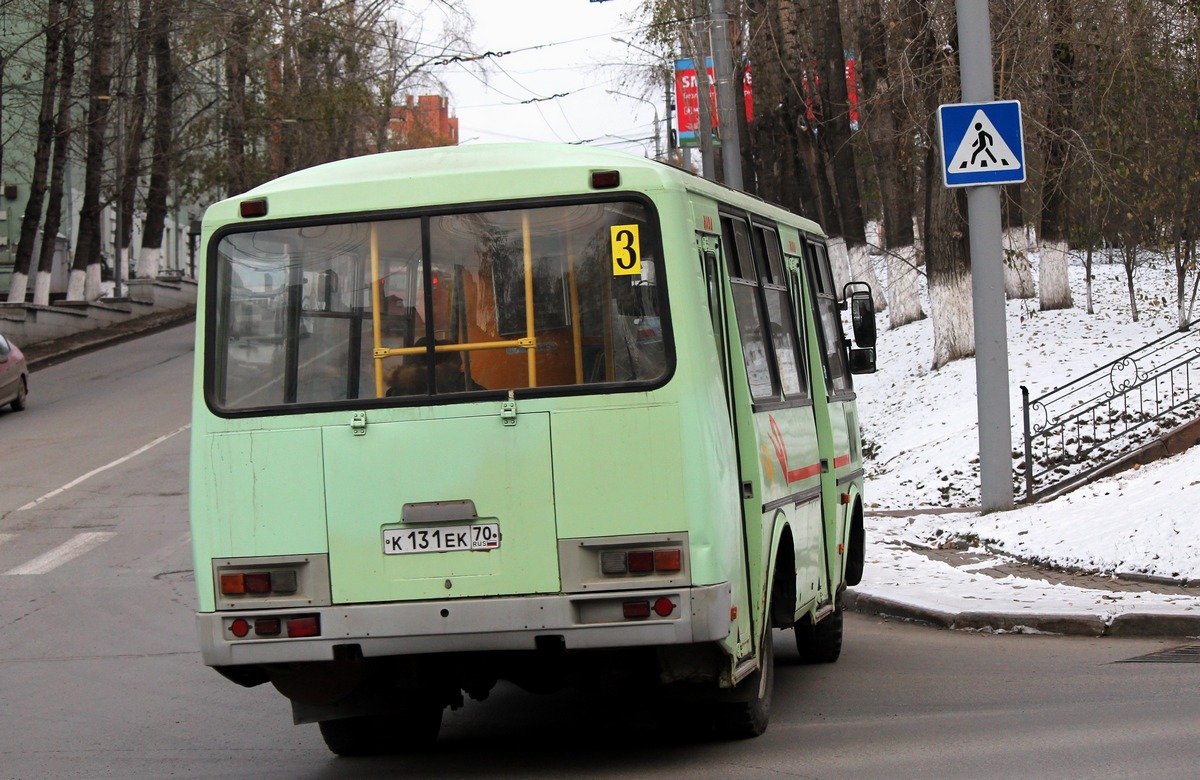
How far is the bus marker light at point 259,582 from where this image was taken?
632 cm

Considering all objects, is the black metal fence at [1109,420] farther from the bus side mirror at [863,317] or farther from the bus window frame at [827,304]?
the bus side mirror at [863,317]

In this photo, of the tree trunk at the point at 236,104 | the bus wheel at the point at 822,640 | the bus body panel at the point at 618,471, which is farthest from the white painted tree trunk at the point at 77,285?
the bus body panel at the point at 618,471

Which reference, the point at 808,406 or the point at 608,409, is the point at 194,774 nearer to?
the point at 608,409

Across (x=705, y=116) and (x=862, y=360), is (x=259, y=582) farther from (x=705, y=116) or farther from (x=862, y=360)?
(x=705, y=116)

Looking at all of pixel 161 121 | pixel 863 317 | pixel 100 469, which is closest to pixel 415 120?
pixel 161 121

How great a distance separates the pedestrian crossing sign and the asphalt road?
4707mm

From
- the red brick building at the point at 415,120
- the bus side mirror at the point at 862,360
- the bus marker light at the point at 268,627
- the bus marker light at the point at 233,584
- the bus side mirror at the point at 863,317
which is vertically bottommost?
the bus marker light at the point at 268,627

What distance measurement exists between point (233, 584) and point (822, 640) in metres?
4.15

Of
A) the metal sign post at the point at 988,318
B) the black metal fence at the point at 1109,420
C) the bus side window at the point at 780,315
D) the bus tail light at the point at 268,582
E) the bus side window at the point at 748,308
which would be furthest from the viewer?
the black metal fence at the point at 1109,420

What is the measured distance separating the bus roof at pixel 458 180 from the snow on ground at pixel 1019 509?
16.7 feet

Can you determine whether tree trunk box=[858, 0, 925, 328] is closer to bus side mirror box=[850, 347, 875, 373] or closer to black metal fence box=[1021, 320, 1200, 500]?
black metal fence box=[1021, 320, 1200, 500]

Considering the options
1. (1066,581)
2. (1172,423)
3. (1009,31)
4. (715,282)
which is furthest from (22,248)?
(715,282)

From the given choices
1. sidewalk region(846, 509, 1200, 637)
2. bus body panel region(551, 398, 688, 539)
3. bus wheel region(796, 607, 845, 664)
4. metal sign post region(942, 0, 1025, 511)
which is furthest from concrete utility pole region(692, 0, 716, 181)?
bus body panel region(551, 398, 688, 539)

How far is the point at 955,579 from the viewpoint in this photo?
11859mm
